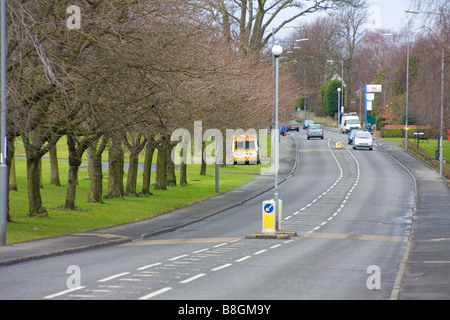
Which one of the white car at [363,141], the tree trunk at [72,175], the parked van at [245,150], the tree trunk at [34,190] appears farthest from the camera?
the white car at [363,141]

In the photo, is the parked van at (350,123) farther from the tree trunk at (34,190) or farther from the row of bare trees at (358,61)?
the tree trunk at (34,190)

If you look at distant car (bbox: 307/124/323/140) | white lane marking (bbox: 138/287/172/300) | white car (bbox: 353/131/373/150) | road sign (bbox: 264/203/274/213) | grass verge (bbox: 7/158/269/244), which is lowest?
grass verge (bbox: 7/158/269/244)

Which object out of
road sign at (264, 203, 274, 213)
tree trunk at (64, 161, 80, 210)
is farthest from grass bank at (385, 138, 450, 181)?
road sign at (264, 203, 274, 213)

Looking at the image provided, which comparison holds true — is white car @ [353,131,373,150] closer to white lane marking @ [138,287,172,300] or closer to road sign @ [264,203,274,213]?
road sign @ [264,203,274,213]

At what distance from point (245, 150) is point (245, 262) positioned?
4526 centimetres

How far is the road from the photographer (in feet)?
42.5

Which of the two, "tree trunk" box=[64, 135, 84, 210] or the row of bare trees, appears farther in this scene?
the row of bare trees

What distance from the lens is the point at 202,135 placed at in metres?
40.0

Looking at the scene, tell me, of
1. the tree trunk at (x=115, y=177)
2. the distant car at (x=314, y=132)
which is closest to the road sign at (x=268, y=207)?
the tree trunk at (x=115, y=177)

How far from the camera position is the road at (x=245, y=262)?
13.0 metres

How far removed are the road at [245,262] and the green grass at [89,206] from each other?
9.67 feet

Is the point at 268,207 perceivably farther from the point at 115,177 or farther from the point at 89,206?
the point at 115,177

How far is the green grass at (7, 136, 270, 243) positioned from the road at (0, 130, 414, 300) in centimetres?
295

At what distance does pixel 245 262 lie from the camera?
17.5 meters
